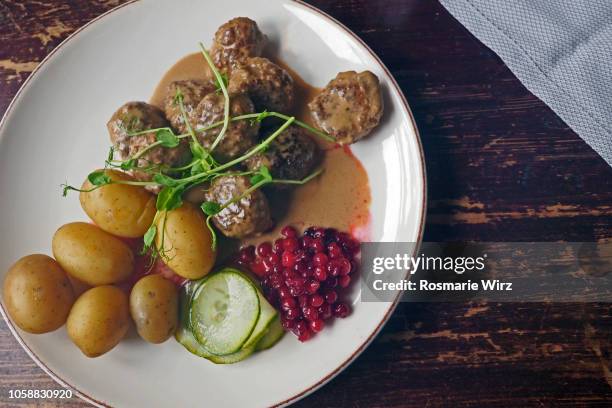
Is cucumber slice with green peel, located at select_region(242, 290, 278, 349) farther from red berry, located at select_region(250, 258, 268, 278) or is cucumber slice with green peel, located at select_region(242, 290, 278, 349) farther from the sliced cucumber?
red berry, located at select_region(250, 258, 268, 278)

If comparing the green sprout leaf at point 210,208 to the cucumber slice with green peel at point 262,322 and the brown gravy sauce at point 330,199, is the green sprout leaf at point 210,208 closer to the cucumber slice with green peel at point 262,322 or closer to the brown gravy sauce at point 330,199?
the brown gravy sauce at point 330,199

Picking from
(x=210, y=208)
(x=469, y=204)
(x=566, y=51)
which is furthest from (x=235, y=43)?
(x=566, y=51)

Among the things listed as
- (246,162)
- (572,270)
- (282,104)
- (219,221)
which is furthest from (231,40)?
(572,270)

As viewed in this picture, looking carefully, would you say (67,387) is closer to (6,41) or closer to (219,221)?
(219,221)

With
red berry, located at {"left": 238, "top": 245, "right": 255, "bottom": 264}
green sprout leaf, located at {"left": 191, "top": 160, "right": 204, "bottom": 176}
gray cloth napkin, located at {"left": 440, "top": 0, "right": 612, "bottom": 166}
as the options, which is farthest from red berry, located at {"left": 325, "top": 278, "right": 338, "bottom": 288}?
gray cloth napkin, located at {"left": 440, "top": 0, "right": 612, "bottom": 166}

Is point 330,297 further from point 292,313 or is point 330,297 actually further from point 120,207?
point 120,207

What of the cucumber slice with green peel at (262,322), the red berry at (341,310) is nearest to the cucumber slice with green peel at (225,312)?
the cucumber slice with green peel at (262,322)
